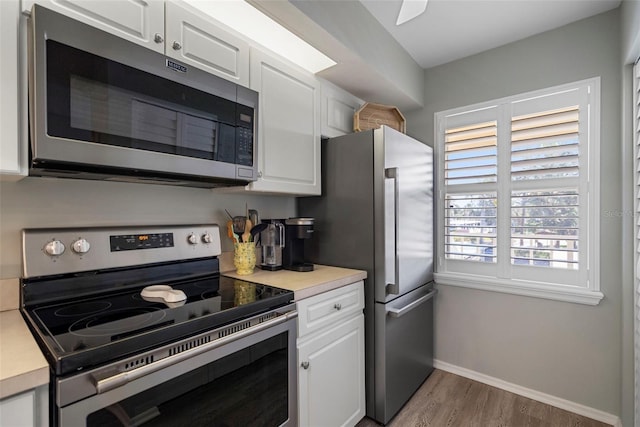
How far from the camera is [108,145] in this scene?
41.4 inches

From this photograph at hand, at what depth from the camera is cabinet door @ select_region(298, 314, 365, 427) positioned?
1.42m

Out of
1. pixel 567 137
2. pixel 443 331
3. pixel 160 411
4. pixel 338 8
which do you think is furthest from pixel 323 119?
pixel 443 331

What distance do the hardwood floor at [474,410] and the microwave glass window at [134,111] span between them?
1781 mm

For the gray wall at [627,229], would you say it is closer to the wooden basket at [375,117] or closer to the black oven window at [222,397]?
the wooden basket at [375,117]

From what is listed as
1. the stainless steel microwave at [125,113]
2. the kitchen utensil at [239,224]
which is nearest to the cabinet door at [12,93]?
the stainless steel microwave at [125,113]

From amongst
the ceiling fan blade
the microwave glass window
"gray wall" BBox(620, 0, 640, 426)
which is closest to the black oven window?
the microwave glass window

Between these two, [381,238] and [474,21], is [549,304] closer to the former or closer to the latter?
[381,238]

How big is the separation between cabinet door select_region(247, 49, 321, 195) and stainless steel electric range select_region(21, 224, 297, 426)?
54cm

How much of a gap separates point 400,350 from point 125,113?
1.91 meters

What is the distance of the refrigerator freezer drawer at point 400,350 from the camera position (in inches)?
70.2

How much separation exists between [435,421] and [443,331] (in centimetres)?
75

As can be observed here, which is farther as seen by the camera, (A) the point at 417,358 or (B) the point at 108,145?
(A) the point at 417,358

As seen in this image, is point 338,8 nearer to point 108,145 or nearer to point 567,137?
point 108,145

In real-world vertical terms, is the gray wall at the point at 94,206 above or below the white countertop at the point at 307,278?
above
